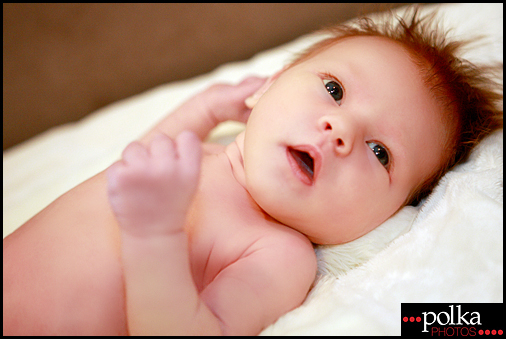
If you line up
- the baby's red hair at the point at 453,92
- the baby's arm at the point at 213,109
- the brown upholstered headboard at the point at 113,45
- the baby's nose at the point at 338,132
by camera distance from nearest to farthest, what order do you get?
the baby's nose at the point at 338,132, the baby's red hair at the point at 453,92, the baby's arm at the point at 213,109, the brown upholstered headboard at the point at 113,45

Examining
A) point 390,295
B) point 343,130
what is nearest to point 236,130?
point 343,130

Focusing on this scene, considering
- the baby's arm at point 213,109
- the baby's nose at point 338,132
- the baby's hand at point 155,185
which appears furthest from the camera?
the baby's arm at point 213,109

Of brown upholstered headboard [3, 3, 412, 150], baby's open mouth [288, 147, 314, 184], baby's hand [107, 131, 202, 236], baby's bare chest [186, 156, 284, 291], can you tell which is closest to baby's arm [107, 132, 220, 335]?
baby's hand [107, 131, 202, 236]

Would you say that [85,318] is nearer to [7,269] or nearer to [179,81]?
[7,269]

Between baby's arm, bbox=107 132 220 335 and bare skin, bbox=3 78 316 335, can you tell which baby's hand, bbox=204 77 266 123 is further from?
baby's arm, bbox=107 132 220 335

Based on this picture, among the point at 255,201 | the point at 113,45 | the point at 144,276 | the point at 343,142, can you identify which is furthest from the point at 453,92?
the point at 113,45

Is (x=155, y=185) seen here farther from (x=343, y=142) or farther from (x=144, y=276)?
(x=343, y=142)

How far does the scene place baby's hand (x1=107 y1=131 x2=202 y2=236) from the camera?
62cm

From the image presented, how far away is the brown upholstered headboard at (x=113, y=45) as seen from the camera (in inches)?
66.9

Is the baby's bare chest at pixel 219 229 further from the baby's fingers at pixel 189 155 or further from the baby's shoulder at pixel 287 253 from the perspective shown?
the baby's fingers at pixel 189 155

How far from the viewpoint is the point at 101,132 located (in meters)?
1.51

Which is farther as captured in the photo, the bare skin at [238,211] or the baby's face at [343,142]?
the baby's face at [343,142]

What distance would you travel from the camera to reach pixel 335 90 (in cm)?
90

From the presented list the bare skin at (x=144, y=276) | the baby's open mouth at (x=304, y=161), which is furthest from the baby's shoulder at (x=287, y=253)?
the baby's open mouth at (x=304, y=161)
